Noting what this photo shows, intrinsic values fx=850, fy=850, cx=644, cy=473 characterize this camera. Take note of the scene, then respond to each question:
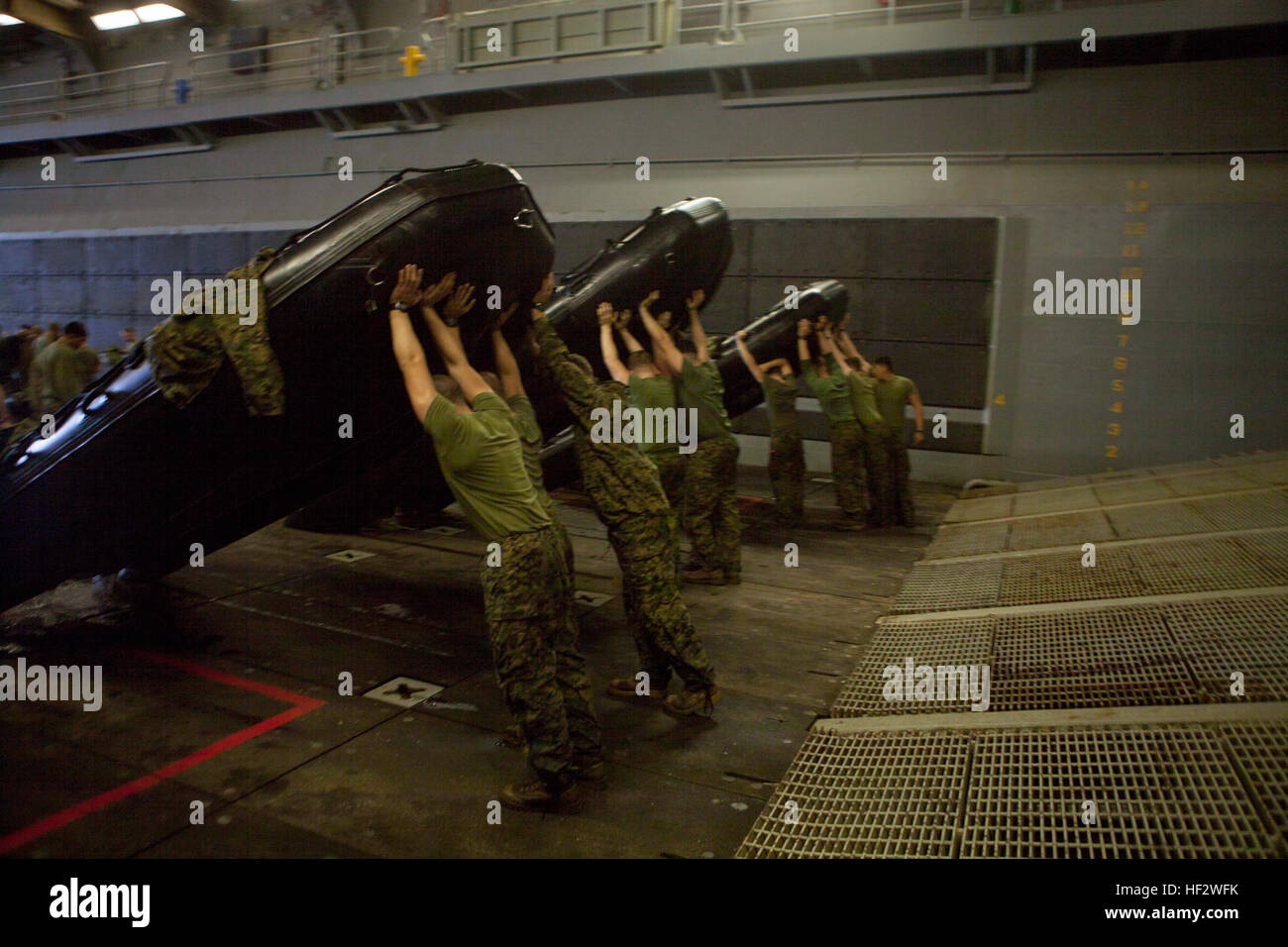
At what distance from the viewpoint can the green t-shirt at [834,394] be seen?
8.53 meters

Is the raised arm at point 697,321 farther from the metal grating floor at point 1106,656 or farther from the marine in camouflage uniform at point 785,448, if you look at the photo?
the metal grating floor at point 1106,656

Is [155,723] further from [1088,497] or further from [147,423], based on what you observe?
[1088,497]

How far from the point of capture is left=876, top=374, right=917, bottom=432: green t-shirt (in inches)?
342

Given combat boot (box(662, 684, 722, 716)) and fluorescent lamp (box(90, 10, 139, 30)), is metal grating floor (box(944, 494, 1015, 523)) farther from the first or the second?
fluorescent lamp (box(90, 10, 139, 30))

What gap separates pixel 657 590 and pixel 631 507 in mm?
429

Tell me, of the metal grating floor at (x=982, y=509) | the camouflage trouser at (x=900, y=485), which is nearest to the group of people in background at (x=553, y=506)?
the camouflage trouser at (x=900, y=485)

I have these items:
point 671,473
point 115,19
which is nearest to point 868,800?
point 671,473

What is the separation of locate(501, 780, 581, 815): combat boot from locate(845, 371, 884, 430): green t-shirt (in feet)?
19.8

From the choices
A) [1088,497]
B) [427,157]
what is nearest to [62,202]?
[427,157]

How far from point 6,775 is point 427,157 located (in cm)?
1323

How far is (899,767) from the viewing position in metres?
3.48

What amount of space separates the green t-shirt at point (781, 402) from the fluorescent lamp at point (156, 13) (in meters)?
17.3

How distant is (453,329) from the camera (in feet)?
12.7

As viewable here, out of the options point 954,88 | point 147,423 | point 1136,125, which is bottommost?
point 147,423
